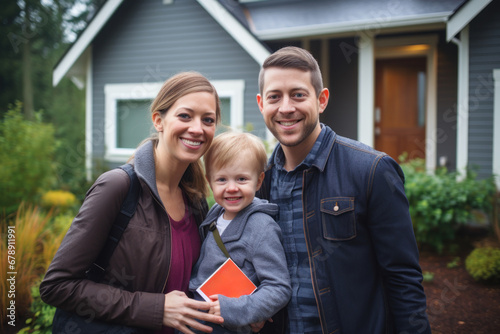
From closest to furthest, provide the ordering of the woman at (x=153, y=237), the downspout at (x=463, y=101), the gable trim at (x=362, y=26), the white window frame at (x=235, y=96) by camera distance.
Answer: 1. the woman at (x=153, y=237)
2. the downspout at (x=463, y=101)
3. the gable trim at (x=362, y=26)
4. the white window frame at (x=235, y=96)

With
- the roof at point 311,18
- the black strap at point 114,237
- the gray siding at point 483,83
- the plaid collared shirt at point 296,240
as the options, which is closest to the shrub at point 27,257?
the black strap at point 114,237

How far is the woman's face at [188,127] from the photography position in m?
2.18

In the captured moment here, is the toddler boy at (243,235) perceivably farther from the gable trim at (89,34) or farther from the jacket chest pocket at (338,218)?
the gable trim at (89,34)

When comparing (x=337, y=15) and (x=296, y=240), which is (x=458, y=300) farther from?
(x=337, y=15)

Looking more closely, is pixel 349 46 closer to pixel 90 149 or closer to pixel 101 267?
pixel 90 149

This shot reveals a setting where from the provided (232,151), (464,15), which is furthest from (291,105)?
(464,15)

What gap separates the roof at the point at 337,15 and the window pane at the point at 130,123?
3.92 m

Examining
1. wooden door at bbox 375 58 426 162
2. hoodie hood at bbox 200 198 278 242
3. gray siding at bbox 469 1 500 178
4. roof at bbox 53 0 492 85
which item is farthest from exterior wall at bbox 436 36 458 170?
hoodie hood at bbox 200 198 278 242

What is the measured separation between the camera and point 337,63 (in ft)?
35.2

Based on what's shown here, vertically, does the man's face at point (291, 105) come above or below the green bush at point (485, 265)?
above

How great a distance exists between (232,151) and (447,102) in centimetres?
861

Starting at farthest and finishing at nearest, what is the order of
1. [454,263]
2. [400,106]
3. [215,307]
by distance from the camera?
1. [400,106]
2. [454,263]
3. [215,307]

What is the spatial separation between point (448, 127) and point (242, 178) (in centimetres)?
860

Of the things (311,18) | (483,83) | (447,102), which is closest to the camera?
(483,83)
